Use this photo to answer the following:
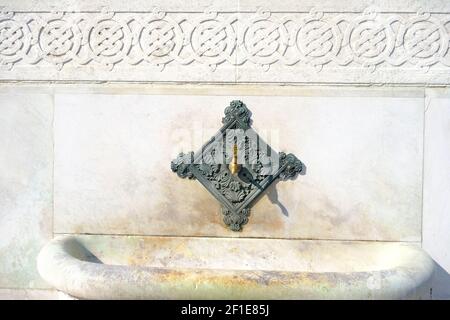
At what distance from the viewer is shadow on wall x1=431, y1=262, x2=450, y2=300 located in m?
2.24

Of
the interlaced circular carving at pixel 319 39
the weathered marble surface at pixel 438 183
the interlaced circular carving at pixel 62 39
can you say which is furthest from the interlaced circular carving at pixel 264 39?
the interlaced circular carving at pixel 62 39

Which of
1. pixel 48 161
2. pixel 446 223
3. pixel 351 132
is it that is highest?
pixel 351 132

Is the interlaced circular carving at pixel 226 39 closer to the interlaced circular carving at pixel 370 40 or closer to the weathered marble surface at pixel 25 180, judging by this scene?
the interlaced circular carving at pixel 370 40

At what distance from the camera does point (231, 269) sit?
1979mm

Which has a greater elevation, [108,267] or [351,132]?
[351,132]

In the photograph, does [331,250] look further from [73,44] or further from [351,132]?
[73,44]

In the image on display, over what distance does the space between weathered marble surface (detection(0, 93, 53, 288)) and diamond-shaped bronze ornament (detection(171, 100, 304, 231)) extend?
771 millimetres

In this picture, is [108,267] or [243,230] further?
[243,230]

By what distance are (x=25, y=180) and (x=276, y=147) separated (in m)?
1.45

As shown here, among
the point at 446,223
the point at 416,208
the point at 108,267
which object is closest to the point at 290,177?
the point at 416,208

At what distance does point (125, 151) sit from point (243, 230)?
0.81 meters

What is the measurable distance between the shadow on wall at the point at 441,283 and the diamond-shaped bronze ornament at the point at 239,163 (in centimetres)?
95

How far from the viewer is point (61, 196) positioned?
92.0 inches

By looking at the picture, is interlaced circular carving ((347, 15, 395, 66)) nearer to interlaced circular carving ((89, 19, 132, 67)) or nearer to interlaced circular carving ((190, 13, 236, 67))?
interlaced circular carving ((190, 13, 236, 67))
